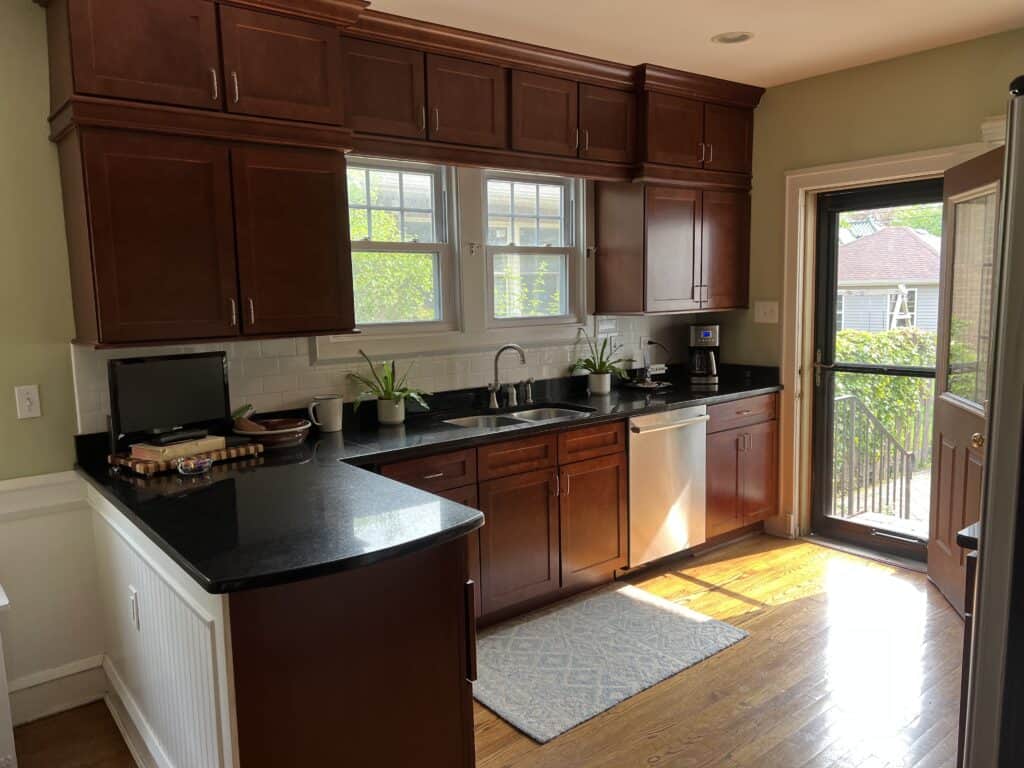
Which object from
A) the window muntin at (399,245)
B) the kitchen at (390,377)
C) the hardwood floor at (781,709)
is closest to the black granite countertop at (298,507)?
the kitchen at (390,377)

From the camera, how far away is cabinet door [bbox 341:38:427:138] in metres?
2.97

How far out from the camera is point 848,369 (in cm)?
426

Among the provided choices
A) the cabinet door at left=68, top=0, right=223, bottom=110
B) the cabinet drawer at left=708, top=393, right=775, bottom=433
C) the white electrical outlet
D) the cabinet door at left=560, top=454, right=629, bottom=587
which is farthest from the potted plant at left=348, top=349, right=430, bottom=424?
the cabinet drawer at left=708, top=393, right=775, bottom=433

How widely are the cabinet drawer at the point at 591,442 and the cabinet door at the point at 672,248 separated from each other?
84 centimetres

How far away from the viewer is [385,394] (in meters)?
3.37

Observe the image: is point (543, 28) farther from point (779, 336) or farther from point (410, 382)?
point (779, 336)

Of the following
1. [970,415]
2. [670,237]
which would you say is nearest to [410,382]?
[670,237]

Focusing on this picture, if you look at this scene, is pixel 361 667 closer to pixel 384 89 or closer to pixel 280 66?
pixel 280 66

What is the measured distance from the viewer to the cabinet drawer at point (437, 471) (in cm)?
287

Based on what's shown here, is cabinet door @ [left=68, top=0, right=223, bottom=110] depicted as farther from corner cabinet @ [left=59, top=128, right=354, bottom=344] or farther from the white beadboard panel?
the white beadboard panel

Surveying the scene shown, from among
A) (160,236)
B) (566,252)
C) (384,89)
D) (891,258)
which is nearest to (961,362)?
(891,258)

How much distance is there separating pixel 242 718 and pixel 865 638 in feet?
8.51

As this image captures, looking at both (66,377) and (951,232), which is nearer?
(66,377)

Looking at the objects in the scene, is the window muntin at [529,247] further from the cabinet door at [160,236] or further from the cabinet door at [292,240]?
A: the cabinet door at [160,236]
